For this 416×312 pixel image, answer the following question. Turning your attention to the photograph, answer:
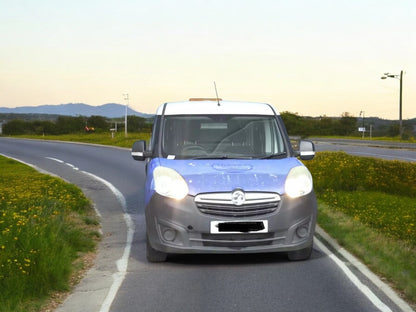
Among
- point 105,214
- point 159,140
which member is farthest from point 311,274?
point 105,214

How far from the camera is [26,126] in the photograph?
162250mm

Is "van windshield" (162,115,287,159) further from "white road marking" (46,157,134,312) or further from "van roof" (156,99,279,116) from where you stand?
"white road marking" (46,157,134,312)

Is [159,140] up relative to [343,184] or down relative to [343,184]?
up

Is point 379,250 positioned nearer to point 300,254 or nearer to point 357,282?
point 300,254

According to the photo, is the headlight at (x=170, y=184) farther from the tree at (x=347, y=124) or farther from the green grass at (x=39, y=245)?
the tree at (x=347, y=124)

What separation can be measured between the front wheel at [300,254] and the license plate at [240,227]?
744 millimetres

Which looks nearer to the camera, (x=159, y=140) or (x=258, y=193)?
(x=258, y=193)

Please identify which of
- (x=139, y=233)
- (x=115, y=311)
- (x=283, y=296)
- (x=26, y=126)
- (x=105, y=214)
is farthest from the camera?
(x=26, y=126)

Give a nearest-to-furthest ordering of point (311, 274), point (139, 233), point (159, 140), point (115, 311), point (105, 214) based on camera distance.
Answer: point (115, 311) < point (311, 274) < point (159, 140) < point (139, 233) < point (105, 214)

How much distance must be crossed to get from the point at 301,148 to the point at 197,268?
235 cm

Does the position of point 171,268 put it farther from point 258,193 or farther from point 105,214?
point 105,214

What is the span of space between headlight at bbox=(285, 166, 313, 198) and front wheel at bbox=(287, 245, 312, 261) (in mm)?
750

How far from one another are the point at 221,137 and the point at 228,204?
168 centimetres

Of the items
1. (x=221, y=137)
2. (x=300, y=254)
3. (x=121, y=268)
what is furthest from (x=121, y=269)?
(x=221, y=137)
